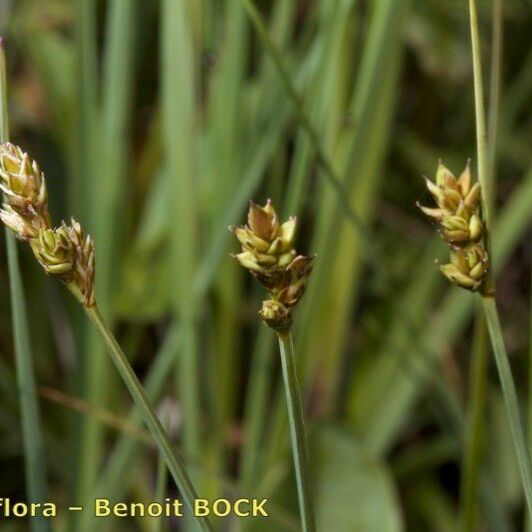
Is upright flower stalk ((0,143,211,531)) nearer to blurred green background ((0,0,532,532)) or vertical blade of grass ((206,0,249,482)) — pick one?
blurred green background ((0,0,532,532))

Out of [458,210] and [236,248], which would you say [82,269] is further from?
[236,248]

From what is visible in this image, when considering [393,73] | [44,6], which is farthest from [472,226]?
[44,6]

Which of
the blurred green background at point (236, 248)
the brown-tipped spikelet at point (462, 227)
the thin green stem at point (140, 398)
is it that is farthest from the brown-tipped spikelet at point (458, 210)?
the blurred green background at point (236, 248)

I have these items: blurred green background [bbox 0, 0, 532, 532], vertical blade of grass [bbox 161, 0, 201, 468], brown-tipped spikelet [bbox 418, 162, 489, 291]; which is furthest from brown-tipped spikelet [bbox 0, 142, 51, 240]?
vertical blade of grass [bbox 161, 0, 201, 468]

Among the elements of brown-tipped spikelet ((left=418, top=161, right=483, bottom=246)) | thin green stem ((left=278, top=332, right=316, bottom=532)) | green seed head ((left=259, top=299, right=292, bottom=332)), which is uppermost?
brown-tipped spikelet ((left=418, top=161, right=483, bottom=246))

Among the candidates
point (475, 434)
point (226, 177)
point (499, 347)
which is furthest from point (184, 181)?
point (499, 347)

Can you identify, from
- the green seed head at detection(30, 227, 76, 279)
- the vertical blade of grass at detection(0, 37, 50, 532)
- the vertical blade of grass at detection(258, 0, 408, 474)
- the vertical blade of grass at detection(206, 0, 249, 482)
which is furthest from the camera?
the vertical blade of grass at detection(206, 0, 249, 482)
